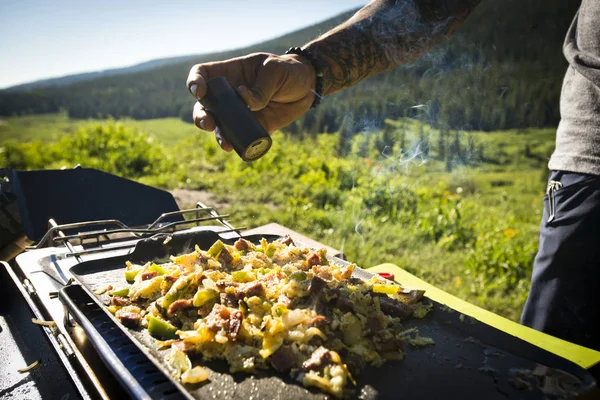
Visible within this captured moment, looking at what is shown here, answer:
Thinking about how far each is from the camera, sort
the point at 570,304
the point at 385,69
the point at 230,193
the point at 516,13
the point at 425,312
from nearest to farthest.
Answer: the point at 425,312, the point at 570,304, the point at 385,69, the point at 516,13, the point at 230,193

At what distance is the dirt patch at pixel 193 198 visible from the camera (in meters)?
7.75

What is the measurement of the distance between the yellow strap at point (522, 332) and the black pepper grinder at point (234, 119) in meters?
1.42

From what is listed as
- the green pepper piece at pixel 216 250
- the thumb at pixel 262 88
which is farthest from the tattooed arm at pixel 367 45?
the green pepper piece at pixel 216 250

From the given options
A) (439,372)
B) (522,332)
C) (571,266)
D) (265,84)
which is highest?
(265,84)

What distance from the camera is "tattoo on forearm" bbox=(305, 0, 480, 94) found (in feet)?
9.57

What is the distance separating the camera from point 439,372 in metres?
1.61

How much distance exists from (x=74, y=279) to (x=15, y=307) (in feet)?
1.97

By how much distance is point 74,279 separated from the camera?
206 centimetres

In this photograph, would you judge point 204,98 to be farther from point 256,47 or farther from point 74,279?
point 256,47

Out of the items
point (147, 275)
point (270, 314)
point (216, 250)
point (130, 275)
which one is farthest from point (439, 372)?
point (130, 275)

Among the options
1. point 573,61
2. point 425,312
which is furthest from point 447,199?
point 425,312

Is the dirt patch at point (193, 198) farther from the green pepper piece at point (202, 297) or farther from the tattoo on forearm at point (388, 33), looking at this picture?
the green pepper piece at point (202, 297)

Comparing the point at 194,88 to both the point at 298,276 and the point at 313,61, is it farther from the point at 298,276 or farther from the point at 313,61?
the point at 298,276

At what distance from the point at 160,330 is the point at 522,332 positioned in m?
1.81
